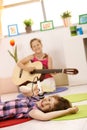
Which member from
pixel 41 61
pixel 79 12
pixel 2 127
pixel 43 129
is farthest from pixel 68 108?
pixel 79 12

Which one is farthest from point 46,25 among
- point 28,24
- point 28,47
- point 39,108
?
point 39,108

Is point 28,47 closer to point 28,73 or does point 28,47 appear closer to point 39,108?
point 28,73

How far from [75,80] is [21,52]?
2.99ft

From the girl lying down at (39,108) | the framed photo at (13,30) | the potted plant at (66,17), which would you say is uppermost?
the potted plant at (66,17)

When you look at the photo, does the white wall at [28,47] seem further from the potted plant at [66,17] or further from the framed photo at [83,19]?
the framed photo at [83,19]

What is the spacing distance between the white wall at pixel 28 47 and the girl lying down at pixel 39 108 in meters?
1.89

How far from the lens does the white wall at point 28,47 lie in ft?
14.0

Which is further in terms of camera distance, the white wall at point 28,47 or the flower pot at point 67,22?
the flower pot at point 67,22

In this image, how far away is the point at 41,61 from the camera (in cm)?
399

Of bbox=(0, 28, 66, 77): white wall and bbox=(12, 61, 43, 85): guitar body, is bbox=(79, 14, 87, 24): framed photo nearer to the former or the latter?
bbox=(0, 28, 66, 77): white wall

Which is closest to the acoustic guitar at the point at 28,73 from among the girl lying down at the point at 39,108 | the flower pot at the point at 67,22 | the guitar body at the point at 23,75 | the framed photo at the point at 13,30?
the guitar body at the point at 23,75

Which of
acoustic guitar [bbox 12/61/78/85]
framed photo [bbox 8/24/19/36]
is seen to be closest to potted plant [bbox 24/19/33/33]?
framed photo [bbox 8/24/19/36]

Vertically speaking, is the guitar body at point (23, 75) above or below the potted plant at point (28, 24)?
below

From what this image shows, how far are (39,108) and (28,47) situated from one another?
2.16 m
